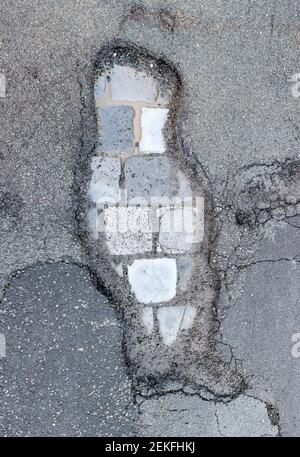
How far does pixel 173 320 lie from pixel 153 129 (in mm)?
1260

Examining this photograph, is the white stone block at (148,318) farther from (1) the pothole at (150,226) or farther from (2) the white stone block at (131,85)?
(2) the white stone block at (131,85)

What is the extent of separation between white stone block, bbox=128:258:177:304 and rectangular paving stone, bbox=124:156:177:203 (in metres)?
0.42

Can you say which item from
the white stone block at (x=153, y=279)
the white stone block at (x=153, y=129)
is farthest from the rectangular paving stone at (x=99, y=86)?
the white stone block at (x=153, y=279)

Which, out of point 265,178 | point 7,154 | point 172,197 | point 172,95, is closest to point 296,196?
point 265,178

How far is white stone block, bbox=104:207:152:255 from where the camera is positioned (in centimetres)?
317

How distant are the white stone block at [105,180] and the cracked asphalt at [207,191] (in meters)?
0.13

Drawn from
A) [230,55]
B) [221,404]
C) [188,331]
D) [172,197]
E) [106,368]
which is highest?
[230,55]

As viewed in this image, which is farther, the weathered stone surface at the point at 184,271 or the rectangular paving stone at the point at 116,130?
the weathered stone surface at the point at 184,271

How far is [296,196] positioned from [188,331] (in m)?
1.15

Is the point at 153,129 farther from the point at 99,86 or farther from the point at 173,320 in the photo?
the point at 173,320

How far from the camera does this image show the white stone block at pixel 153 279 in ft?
10.5

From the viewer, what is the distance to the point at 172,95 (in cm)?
319

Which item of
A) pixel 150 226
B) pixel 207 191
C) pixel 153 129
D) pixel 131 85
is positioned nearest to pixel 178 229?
pixel 150 226
